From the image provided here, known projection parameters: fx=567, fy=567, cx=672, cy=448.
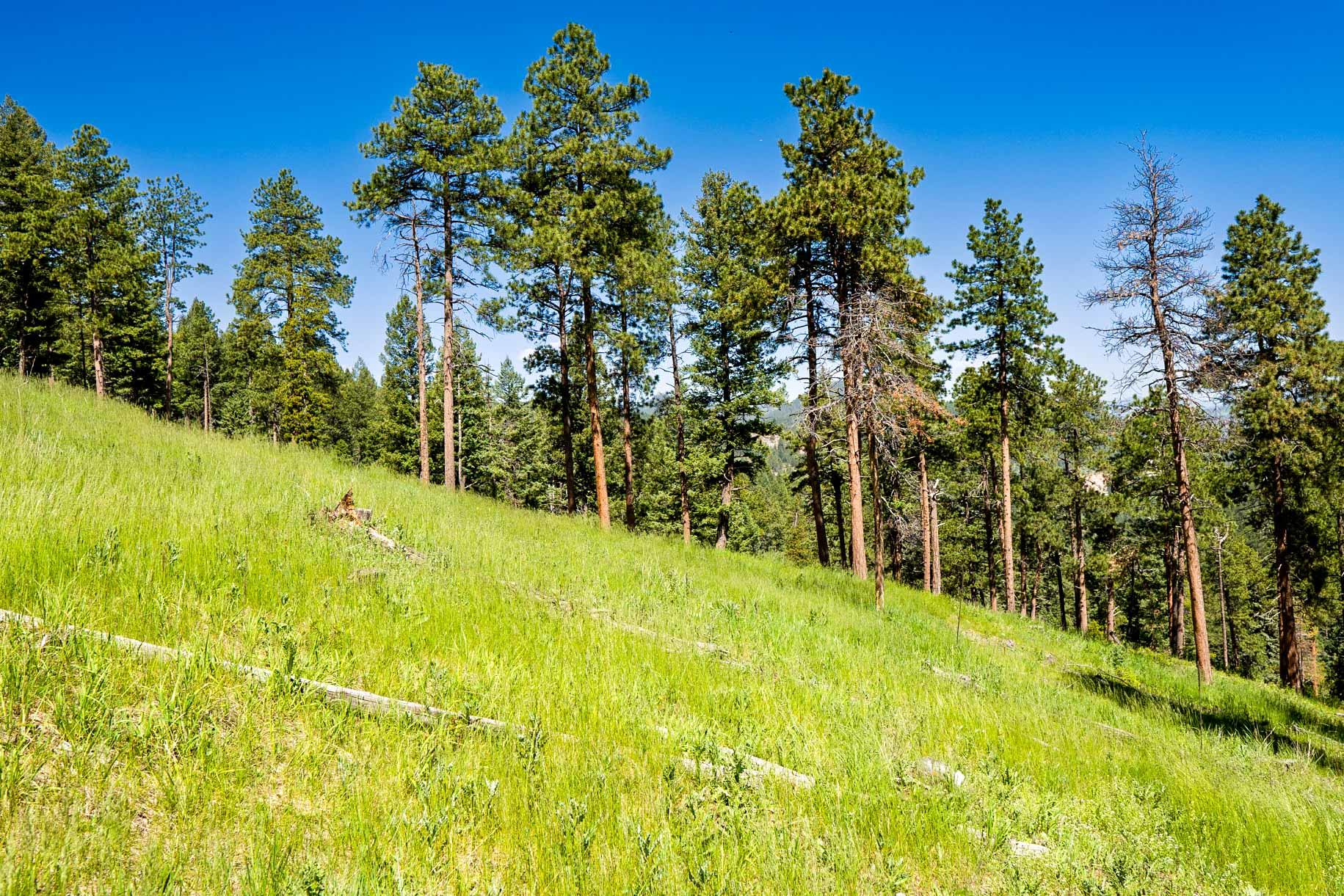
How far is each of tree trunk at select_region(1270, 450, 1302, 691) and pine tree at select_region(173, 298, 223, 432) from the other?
64678mm

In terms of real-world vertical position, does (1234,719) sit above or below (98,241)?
below

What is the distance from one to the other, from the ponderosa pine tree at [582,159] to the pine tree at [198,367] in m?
44.3

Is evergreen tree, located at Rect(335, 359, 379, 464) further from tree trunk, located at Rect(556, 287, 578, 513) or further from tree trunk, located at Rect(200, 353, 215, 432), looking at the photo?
tree trunk, located at Rect(556, 287, 578, 513)

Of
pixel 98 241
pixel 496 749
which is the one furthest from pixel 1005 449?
pixel 98 241

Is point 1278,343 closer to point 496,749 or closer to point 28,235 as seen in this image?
point 496,749

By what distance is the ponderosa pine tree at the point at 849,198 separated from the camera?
15.2m

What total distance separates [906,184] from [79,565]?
59.6ft

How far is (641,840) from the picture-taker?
279cm

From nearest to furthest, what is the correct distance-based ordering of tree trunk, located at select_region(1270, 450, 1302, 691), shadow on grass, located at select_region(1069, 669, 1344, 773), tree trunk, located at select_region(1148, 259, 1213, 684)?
1. shadow on grass, located at select_region(1069, 669, 1344, 773)
2. tree trunk, located at select_region(1148, 259, 1213, 684)
3. tree trunk, located at select_region(1270, 450, 1302, 691)

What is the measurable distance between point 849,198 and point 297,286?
2906 cm

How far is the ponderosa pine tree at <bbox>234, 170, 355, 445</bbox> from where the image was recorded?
29.9 m

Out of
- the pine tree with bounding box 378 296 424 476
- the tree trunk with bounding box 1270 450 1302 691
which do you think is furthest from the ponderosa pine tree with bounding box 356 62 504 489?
the tree trunk with bounding box 1270 450 1302 691

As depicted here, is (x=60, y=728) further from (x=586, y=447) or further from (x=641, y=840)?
(x=586, y=447)

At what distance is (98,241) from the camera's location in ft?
93.1
